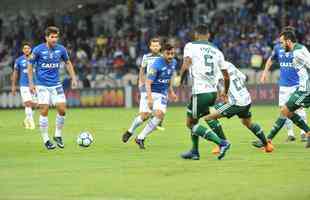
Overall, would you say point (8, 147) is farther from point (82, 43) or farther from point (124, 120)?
point (82, 43)

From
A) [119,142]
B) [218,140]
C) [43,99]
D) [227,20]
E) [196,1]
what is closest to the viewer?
[218,140]

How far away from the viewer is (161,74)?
16.6 meters

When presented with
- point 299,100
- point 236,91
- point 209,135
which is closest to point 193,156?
point 209,135

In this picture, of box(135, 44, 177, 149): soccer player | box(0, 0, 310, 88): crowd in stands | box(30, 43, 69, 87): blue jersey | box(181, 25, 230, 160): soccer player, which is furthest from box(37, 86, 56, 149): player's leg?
box(0, 0, 310, 88): crowd in stands

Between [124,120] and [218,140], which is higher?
[218,140]

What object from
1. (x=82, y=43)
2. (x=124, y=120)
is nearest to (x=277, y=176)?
(x=124, y=120)

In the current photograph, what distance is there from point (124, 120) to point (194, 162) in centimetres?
1299

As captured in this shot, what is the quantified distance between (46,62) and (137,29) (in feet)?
81.9

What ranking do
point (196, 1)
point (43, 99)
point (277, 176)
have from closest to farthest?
point (277, 176) < point (43, 99) < point (196, 1)

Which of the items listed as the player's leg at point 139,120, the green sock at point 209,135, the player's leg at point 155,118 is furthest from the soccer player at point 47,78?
the green sock at point 209,135

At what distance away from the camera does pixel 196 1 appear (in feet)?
135

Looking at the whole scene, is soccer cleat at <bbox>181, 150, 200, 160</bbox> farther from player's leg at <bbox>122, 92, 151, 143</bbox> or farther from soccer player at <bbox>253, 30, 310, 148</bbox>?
player's leg at <bbox>122, 92, 151, 143</bbox>

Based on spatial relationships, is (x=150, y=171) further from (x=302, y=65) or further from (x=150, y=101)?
(x=302, y=65)

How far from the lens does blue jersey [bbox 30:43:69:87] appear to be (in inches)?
643
